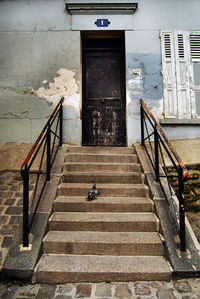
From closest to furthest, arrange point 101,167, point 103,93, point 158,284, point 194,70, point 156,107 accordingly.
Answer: point 158,284 → point 101,167 → point 156,107 → point 194,70 → point 103,93

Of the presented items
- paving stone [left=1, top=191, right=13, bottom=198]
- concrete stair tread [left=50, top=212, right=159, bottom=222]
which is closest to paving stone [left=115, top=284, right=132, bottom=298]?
concrete stair tread [left=50, top=212, right=159, bottom=222]

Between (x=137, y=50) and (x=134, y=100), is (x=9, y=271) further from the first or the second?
(x=137, y=50)

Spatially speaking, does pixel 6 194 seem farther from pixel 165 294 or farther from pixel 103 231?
pixel 165 294

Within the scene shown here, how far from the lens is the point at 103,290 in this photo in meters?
1.90

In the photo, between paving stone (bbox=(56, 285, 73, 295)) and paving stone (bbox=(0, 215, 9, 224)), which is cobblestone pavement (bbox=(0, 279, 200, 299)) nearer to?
paving stone (bbox=(56, 285, 73, 295))

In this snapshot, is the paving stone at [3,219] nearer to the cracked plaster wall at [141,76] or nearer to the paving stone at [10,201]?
the paving stone at [10,201]

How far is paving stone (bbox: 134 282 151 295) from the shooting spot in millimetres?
1863

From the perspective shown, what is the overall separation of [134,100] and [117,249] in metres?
3.45

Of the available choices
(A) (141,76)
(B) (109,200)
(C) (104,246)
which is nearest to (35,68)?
(A) (141,76)

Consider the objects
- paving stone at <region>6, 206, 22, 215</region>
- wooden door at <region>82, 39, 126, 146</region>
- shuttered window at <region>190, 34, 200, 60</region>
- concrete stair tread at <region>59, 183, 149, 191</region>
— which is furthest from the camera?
wooden door at <region>82, 39, 126, 146</region>

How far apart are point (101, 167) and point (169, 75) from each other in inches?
117

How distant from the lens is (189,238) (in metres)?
2.31

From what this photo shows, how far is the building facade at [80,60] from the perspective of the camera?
182 inches

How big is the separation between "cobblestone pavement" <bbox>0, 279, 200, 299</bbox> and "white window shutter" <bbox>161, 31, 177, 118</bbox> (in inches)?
Result: 140
